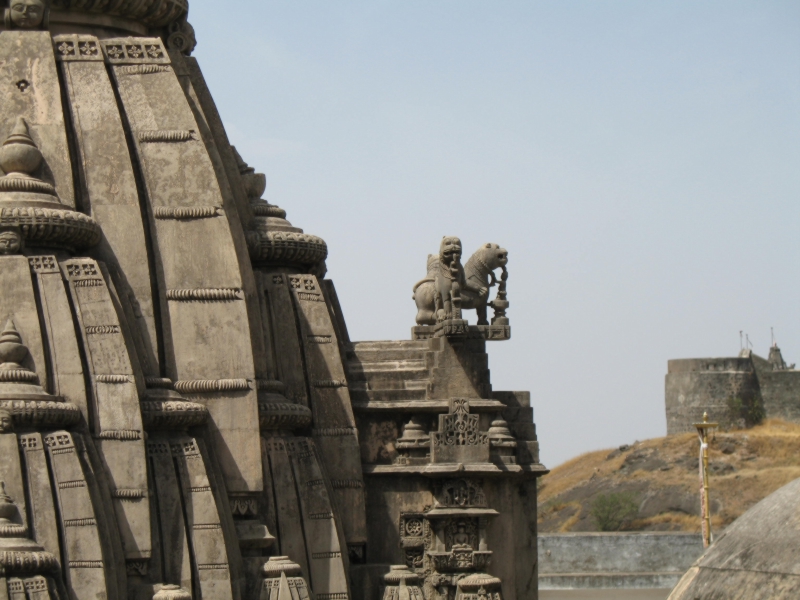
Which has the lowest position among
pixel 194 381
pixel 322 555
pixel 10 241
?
pixel 322 555

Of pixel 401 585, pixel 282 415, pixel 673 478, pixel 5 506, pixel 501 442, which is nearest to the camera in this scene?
pixel 5 506

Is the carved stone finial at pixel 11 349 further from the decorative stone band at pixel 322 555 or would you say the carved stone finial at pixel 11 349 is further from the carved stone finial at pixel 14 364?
the decorative stone band at pixel 322 555

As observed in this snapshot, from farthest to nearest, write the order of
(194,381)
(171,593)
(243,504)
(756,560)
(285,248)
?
1. (285,248)
2. (243,504)
3. (194,381)
4. (171,593)
5. (756,560)

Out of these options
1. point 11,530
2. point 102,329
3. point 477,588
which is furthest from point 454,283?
point 11,530

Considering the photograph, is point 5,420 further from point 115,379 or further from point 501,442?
point 501,442

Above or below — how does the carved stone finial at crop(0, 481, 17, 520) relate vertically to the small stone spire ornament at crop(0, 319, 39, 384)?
below

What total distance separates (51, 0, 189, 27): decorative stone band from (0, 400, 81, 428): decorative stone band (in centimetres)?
580

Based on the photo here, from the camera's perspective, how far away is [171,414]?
1836 centimetres

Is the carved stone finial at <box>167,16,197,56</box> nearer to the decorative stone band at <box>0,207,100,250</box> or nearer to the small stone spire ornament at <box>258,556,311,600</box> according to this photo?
the decorative stone band at <box>0,207,100,250</box>

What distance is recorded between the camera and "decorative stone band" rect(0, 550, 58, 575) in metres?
15.6

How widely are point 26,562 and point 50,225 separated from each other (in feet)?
13.0

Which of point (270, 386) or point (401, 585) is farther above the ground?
point (270, 386)

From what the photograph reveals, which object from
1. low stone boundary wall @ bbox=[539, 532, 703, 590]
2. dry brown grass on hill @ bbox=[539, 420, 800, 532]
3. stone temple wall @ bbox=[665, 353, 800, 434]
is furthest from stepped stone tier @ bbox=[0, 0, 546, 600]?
stone temple wall @ bbox=[665, 353, 800, 434]

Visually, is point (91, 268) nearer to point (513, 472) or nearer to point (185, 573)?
point (185, 573)
